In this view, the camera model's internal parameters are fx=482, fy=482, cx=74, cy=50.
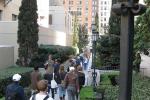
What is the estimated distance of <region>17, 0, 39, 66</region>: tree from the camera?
29.6 m

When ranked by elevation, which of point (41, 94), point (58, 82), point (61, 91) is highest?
point (41, 94)

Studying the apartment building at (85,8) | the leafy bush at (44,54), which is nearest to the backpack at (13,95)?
the leafy bush at (44,54)

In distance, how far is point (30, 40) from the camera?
30.0 m

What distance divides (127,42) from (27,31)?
2428 centimetres

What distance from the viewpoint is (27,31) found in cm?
2991

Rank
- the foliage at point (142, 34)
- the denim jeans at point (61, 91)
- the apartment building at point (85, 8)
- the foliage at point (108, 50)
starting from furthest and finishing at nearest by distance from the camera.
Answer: the apartment building at point (85, 8) < the foliage at point (108, 50) < the foliage at point (142, 34) < the denim jeans at point (61, 91)

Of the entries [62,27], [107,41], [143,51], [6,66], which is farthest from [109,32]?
[62,27]

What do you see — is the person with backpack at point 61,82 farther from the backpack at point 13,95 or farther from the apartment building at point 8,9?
the apartment building at point 8,9

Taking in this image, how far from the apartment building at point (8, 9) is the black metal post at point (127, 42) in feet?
112

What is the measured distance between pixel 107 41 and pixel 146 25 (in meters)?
14.1

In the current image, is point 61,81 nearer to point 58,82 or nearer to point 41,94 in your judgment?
point 58,82

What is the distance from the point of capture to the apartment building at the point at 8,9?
132 ft

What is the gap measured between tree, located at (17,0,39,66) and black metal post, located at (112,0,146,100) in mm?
23834

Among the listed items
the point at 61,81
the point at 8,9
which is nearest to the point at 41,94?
the point at 61,81
